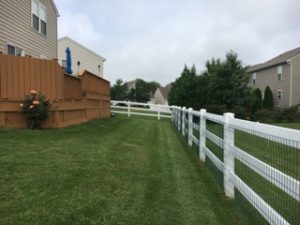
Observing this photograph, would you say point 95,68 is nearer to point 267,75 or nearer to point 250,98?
point 250,98

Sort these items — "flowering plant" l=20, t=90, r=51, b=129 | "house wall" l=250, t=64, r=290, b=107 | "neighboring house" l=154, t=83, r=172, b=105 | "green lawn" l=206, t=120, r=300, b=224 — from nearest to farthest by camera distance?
"green lawn" l=206, t=120, r=300, b=224, "flowering plant" l=20, t=90, r=51, b=129, "house wall" l=250, t=64, r=290, b=107, "neighboring house" l=154, t=83, r=172, b=105

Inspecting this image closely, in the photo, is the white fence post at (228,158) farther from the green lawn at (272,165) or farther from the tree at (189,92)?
the tree at (189,92)

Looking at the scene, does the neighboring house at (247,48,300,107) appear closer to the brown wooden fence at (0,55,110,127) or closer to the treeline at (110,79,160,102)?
the treeline at (110,79,160,102)

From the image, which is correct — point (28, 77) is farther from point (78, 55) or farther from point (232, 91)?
point (78, 55)

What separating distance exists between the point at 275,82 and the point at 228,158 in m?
35.9

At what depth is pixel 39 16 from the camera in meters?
18.0

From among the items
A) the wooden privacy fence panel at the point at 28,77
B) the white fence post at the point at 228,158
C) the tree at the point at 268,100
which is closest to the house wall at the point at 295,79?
the tree at the point at 268,100

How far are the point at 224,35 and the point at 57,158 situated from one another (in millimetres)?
31411

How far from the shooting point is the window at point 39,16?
17272 millimetres

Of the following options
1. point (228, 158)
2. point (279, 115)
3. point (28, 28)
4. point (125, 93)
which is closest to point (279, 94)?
point (279, 115)

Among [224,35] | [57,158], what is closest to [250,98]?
[224,35]

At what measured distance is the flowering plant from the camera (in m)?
9.91

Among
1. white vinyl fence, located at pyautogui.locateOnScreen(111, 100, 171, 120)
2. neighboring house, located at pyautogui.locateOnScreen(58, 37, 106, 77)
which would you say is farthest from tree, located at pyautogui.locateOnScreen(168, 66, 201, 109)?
neighboring house, located at pyautogui.locateOnScreen(58, 37, 106, 77)

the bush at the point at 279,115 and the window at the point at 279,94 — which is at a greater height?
the window at the point at 279,94
